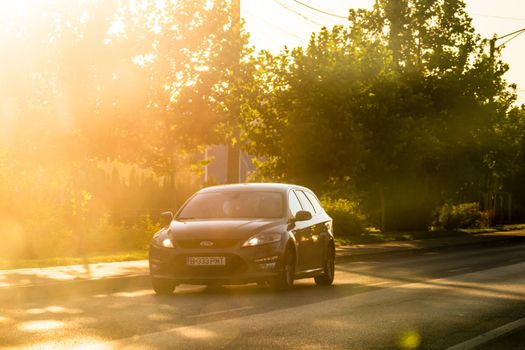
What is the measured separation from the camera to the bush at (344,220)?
43781mm

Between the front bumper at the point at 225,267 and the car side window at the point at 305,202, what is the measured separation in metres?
2.20

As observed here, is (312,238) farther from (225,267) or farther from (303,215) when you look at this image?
(225,267)

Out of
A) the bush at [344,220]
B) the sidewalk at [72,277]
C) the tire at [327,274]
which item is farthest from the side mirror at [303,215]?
the bush at [344,220]

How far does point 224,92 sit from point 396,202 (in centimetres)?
2494

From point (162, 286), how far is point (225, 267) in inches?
42.1

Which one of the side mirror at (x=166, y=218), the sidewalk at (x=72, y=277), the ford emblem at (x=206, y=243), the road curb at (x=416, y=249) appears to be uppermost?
the side mirror at (x=166, y=218)

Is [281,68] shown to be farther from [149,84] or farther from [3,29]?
[3,29]

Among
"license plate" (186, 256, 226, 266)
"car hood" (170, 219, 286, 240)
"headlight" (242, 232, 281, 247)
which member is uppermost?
"car hood" (170, 219, 286, 240)

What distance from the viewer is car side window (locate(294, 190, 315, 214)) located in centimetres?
1719

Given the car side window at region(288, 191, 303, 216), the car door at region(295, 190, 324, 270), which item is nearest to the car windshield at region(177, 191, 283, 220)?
the car side window at region(288, 191, 303, 216)

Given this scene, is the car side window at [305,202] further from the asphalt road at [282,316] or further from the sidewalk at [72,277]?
the sidewalk at [72,277]

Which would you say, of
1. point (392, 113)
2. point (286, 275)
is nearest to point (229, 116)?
point (286, 275)

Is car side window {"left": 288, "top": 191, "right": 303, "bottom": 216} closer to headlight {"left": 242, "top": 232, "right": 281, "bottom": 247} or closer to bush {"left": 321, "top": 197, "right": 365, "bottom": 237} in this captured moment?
headlight {"left": 242, "top": 232, "right": 281, "bottom": 247}

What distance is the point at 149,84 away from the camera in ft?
85.9
